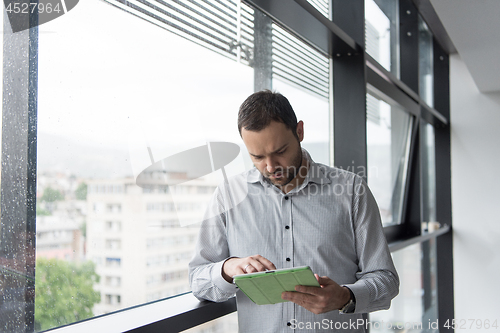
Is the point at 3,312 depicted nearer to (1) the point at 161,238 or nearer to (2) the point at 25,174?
(2) the point at 25,174

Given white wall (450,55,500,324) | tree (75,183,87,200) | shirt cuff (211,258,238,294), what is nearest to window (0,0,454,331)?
tree (75,183,87,200)

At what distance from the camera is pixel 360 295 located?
1.35 m

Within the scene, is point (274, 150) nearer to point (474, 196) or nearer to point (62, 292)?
point (62, 292)

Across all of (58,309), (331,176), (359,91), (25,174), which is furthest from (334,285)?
(359,91)

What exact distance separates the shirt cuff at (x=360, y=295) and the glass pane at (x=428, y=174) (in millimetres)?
3609

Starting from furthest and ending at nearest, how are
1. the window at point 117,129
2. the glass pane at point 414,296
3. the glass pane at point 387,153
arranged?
the glass pane at point 414,296
the glass pane at point 387,153
the window at point 117,129

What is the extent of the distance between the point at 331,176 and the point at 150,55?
790 millimetres

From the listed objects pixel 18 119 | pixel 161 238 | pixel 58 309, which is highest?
pixel 18 119

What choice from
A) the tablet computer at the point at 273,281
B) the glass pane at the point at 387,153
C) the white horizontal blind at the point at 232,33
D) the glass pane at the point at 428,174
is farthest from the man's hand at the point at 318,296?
the glass pane at the point at 428,174

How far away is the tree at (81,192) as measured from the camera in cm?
116

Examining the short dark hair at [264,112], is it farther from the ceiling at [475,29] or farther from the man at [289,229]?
the ceiling at [475,29]

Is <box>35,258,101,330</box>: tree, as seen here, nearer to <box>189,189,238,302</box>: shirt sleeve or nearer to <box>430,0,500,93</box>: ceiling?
<box>189,189,238,302</box>: shirt sleeve

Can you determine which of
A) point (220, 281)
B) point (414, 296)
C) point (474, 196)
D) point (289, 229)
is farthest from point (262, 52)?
point (474, 196)

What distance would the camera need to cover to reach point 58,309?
1115 mm
